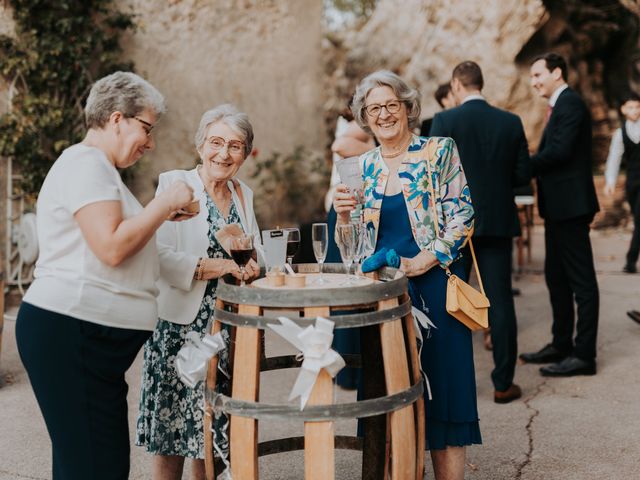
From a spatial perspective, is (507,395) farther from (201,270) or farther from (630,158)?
(630,158)

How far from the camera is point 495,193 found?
4547 millimetres

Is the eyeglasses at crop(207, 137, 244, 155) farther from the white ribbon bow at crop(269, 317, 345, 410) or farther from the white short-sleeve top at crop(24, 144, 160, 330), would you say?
the white ribbon bow at crop(269, 317, 345, 410)

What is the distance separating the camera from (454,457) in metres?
2.90

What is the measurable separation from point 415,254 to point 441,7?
8714mm

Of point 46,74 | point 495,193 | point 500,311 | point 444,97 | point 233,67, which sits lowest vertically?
point 500,311

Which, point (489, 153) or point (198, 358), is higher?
point (489, 153)

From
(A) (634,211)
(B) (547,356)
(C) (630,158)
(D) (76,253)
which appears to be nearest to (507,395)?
(B) (547,356)

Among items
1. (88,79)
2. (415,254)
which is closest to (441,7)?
(88,79)

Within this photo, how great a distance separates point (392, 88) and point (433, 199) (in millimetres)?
464

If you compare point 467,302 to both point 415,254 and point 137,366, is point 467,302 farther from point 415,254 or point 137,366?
point 137,366

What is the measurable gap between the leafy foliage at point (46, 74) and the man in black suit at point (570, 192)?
4.53m

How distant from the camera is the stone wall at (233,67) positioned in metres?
8.08

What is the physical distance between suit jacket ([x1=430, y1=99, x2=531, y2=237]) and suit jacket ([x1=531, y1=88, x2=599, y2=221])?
0.37 metres

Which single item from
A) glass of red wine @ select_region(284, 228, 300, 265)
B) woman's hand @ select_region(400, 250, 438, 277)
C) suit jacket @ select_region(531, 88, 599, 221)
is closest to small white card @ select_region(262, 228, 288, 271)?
glass of red wine @ select_region(284, 228, 300, 265)
